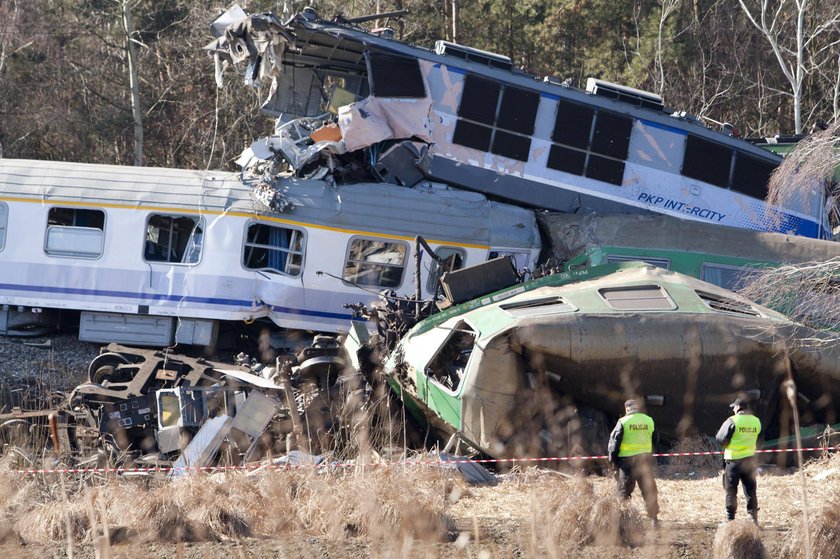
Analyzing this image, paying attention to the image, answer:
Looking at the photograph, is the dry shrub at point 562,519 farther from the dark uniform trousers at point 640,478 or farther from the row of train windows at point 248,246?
the row of train windows at point 248,246

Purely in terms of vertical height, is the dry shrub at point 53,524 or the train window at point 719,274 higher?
the train window at point 719,274

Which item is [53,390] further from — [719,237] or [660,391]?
[719,237]

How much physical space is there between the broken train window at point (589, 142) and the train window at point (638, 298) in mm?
6189

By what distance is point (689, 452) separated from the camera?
11953 mm


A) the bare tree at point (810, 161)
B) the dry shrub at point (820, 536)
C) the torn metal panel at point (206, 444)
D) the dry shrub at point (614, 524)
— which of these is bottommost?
the torn metal panel at point (206, 444)

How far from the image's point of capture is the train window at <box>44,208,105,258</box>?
16.5 meters

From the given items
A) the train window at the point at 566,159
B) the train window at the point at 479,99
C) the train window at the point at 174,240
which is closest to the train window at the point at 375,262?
the train window at the point at 174,240

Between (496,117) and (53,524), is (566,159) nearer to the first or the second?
(496,117)

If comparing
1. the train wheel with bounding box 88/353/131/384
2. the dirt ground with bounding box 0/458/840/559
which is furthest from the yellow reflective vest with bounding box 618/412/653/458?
the train wheel with bounding box 88/353/131/384

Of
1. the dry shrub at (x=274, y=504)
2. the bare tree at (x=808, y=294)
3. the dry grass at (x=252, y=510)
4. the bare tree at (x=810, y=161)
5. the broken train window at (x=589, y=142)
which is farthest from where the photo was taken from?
the broken train window at (x=589, y=142)

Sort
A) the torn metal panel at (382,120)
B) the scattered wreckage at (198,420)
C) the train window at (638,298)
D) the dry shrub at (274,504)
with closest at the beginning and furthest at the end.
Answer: the dry shrub at (274,504) → the train window at (638,298) → the scattered wreckage at (198,420) → the torn metal panel at (382,120)

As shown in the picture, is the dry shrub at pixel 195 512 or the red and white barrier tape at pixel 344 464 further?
the red and white barrier tape at pixel 344 464

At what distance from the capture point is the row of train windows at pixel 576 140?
18266 mm

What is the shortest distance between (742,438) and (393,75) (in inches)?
394
